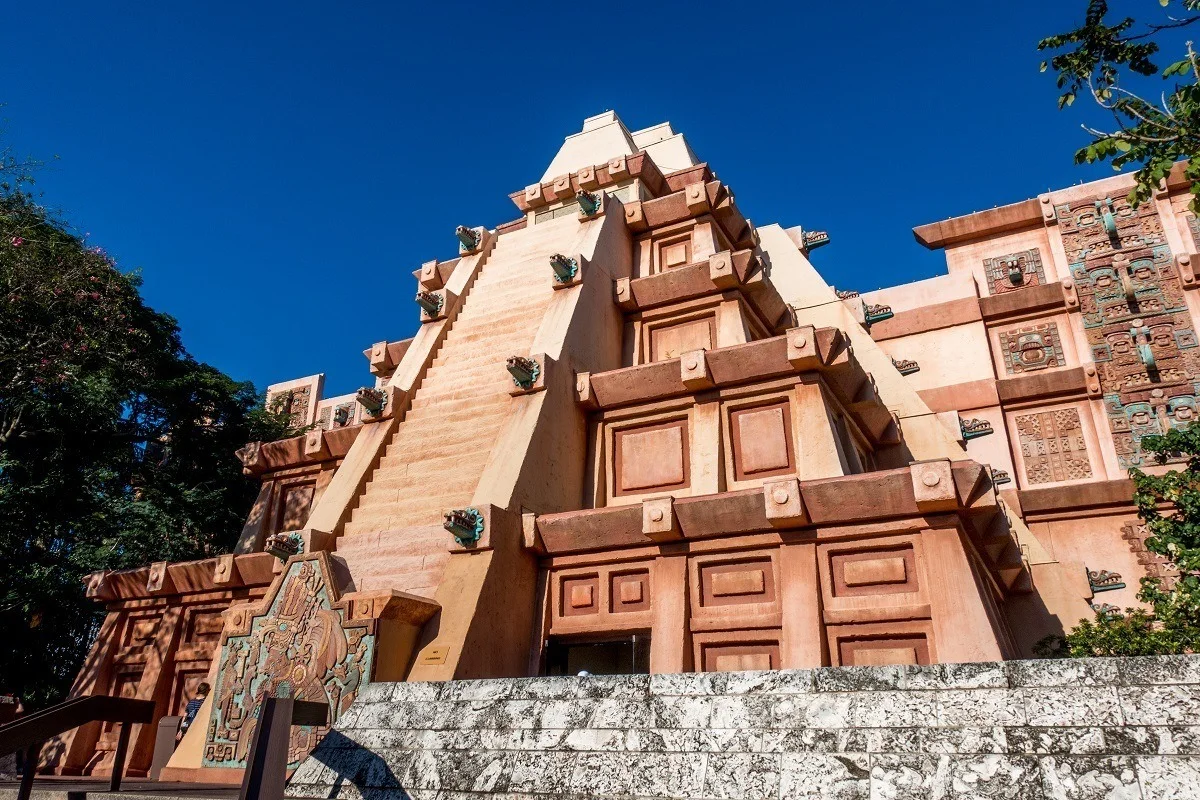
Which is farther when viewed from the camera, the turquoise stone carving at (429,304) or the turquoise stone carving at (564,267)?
the turquoise stone carving at (429,304)

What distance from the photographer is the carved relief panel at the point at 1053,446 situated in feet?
54.0

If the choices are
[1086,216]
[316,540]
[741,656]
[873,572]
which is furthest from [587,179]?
[1086,216]

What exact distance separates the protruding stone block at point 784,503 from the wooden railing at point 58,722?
5.87m

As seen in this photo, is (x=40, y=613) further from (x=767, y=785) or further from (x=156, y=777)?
(x=767, y=785)

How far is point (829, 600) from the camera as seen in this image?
8344mm

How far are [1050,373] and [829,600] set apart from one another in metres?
11.8

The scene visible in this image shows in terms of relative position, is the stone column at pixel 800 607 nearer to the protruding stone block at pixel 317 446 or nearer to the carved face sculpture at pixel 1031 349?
the protruding stone block at pixel 317 446

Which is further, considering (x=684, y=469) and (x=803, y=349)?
(x=684, y=469)

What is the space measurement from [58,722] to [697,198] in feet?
41.8

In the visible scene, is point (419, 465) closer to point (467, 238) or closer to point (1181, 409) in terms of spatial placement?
point (467, 238)

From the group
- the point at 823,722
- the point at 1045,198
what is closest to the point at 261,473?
the point at 823,722

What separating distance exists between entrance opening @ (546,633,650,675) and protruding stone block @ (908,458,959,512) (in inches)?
133

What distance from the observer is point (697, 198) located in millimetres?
14961

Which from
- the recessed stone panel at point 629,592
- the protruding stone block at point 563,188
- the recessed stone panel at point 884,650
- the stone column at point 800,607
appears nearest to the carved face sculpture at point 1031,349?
the protruding stone block at point 563,188
